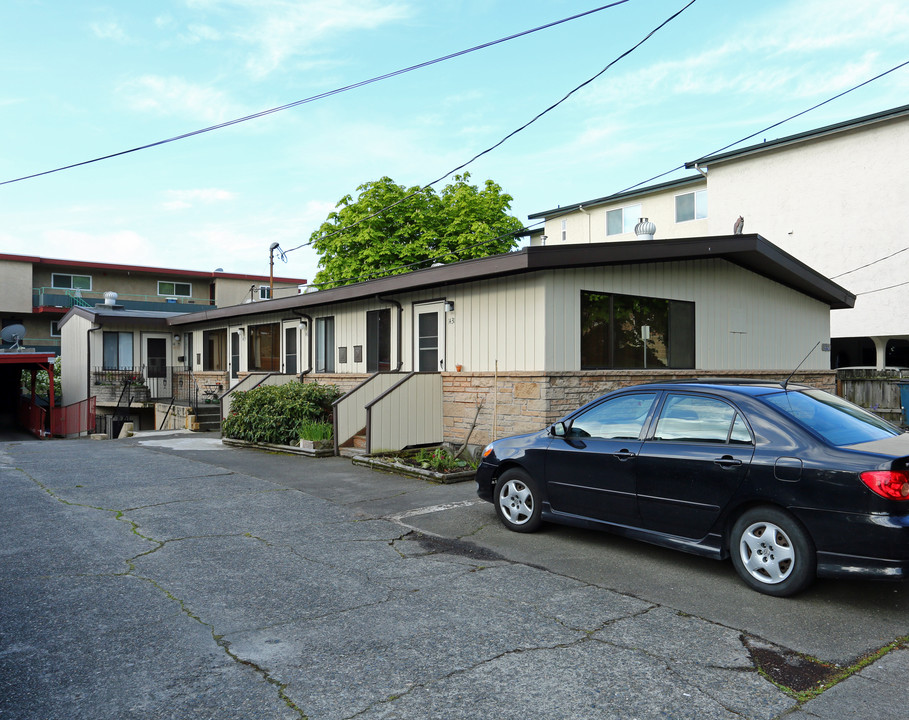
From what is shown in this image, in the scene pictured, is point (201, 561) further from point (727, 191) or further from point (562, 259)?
point (727, 191)

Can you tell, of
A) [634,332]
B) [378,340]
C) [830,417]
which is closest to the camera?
[830,417]

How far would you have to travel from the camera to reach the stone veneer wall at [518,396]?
36.1 ft

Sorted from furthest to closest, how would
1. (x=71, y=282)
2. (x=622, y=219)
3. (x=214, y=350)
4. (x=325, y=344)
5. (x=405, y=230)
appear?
(x=71, y=282), (x=405, y=230), (x=622, y=219), (x=214, y=350), (x=325, y=344)

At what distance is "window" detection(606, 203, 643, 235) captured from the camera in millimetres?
29989

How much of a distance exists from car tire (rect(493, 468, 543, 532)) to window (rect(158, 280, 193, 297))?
40.5 metres

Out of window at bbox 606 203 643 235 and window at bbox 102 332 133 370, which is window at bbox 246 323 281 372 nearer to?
window at bbox 102 332 133 370

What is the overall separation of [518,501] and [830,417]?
299 cm

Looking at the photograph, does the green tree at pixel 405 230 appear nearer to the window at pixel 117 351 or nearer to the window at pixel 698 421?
the window at pixel 117 351

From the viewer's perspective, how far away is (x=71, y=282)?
4006 cm

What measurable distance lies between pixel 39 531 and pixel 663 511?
6.16 meters

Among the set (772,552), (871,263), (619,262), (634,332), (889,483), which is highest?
(871,263)

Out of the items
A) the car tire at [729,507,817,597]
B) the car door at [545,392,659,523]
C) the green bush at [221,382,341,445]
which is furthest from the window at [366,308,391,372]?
the car tire at [729,507,817,597]

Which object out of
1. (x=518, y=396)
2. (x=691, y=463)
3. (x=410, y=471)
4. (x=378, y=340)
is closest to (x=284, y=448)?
(x=378, y=340)

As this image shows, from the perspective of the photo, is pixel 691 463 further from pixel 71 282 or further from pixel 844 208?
pixel 71 282
